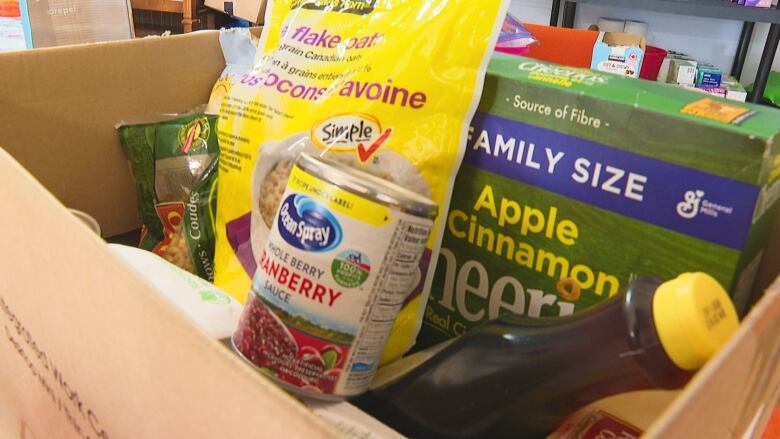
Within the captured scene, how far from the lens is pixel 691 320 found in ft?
1.16

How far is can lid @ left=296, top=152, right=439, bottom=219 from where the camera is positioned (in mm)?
441

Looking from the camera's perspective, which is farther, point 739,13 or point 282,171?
point 739,13

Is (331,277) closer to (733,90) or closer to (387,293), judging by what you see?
(387,293)

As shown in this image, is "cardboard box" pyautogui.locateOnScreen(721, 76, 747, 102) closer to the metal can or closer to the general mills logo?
the general mills logo

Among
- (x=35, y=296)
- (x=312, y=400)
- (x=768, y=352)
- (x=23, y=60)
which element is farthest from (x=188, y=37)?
(x=768, y=352)

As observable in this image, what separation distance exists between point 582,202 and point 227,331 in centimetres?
31

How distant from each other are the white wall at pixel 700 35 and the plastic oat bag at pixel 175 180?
220cm

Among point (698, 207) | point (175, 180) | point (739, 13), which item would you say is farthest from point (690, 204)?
point (739, 13)

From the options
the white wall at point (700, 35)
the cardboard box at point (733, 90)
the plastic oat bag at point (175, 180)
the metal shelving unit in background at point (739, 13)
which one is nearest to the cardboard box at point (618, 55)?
the metal shelving unit in background at point (739, 13)

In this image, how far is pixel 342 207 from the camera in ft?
1.45

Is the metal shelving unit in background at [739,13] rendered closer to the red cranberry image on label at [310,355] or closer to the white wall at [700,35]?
the white wall at [700,35]

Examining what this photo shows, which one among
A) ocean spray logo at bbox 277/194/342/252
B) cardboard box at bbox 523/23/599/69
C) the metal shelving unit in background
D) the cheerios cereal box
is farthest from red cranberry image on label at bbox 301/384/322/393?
the metal shelving unit in background

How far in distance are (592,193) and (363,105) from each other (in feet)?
0.73

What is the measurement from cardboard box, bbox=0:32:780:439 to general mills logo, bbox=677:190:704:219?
118 mm
